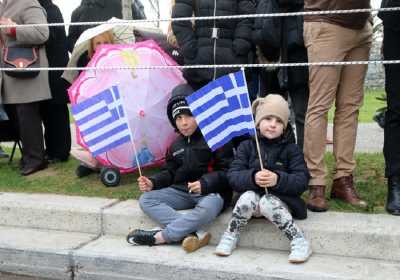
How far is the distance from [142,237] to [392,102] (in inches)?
77.6

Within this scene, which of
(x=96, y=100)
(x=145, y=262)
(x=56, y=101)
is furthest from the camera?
(x=56, y=101)

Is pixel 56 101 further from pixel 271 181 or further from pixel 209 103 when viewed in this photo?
pixel 271 181

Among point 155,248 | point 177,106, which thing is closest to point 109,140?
point 177,106

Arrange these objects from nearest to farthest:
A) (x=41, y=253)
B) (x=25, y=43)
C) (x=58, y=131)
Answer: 1. (x=41, y=253)
2. (x=25, y=43)
3. (x=58, y=131)

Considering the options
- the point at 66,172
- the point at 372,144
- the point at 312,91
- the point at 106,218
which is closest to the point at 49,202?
the point at 106,218

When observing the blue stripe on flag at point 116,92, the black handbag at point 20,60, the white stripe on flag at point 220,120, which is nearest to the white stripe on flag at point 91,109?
the blue stripe on flag at point 116,92

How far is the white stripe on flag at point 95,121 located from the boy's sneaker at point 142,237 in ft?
2.96

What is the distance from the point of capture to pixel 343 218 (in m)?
3.83

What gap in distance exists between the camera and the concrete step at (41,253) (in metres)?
4.02

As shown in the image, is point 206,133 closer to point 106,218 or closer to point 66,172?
point 106,218

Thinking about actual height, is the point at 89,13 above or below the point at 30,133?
above

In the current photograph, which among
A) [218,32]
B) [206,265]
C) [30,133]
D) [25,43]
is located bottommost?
[206,265]

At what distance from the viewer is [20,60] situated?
542cm

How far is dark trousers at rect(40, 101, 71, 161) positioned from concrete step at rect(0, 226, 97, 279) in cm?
179
